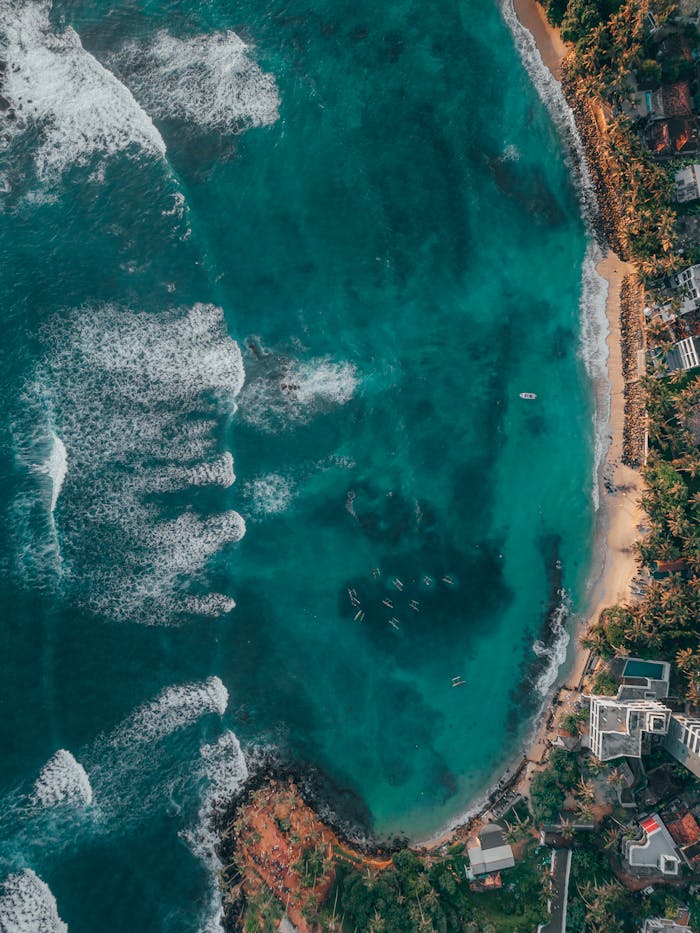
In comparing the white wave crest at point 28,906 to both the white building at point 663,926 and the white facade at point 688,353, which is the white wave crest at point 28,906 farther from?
the white facade at point 688,353

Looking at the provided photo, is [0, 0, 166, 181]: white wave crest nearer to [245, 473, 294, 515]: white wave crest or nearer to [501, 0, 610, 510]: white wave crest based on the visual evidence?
[245, 473, 294, 515]: white wave crest

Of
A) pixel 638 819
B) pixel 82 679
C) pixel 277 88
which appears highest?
pixel 277 88

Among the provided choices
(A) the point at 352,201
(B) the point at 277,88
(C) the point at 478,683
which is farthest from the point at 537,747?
(B) the point at 277,88

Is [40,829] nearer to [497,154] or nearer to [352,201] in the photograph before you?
[352,201]

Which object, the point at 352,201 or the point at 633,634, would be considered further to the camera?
the point at 352,201

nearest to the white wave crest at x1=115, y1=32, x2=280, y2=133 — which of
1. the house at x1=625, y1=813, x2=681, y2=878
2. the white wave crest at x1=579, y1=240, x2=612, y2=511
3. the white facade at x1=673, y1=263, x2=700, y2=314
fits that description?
the white wave crest at x1=579, y1=240, x2=612, y2=511
